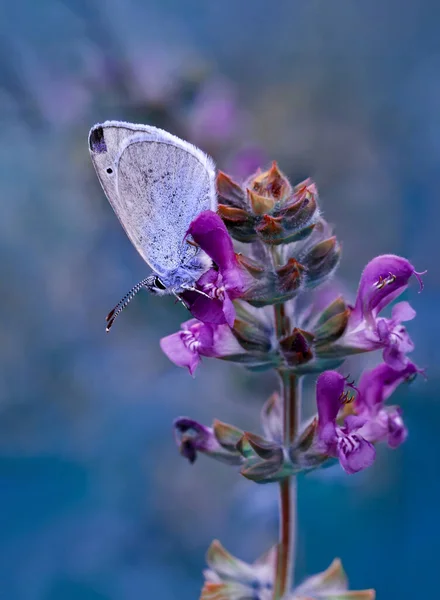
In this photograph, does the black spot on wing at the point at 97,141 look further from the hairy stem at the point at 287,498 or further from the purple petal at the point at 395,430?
the purple petal at the point at 395,430

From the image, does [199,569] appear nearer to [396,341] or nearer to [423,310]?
[423,310]

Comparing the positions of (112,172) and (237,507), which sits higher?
(112,172)

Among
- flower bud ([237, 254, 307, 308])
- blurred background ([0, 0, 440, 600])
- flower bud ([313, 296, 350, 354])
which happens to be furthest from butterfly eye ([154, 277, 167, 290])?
blurred background ([0, 0, 440, 600])

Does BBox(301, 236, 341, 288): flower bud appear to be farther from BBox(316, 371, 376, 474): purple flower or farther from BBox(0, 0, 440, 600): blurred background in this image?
BBox(0, 0, 440, 600): blurred background

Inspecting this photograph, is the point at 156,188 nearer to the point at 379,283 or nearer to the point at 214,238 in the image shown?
the point at 214,238

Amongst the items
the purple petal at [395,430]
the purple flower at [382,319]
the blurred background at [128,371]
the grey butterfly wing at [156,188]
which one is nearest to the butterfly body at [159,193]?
the grey butterfly wing at [156,188]

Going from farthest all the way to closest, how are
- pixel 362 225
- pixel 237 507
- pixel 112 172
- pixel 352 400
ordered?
pixel 362 225 < pixel 237 507 < pixel 352 400 < pixel 112 172

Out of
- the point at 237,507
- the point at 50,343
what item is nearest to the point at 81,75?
the point at 50,343
